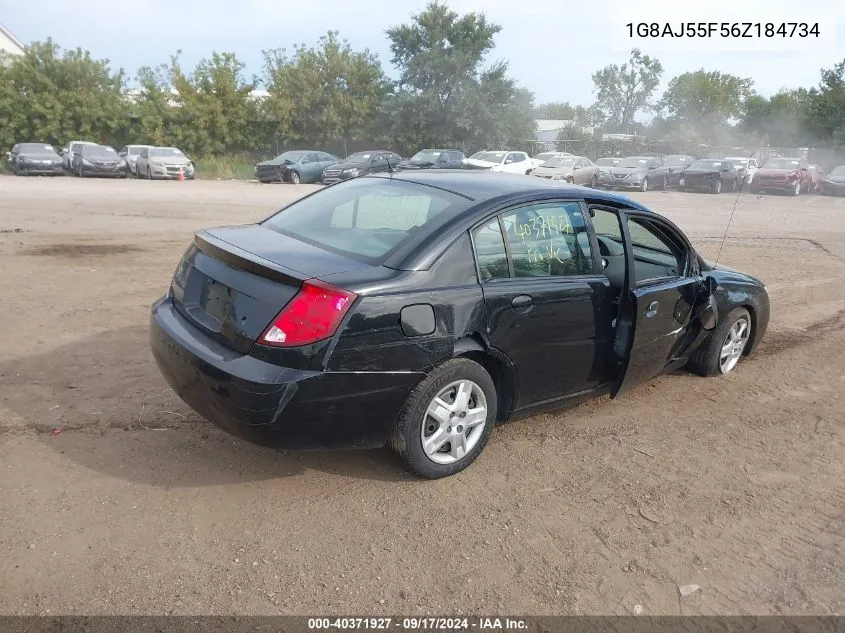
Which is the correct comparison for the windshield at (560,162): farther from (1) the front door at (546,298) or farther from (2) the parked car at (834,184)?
(1) the front door at (546,298)

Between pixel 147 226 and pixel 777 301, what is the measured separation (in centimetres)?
1051

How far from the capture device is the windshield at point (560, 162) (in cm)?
2631

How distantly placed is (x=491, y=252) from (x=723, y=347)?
2.61 metres

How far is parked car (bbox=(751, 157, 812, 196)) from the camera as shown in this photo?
26422mm

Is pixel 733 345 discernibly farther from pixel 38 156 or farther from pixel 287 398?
pixel 38 156

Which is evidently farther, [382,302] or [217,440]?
[217,440]

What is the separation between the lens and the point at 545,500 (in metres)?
3.47

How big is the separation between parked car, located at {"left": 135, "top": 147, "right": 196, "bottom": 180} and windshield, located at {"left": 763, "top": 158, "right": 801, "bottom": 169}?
23.9m

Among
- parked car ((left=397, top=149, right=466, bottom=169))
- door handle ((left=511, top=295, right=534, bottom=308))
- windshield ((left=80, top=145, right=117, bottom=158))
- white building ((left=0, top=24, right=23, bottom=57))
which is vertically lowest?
door handle ((left=511, top=295, right=534, bottom=308))

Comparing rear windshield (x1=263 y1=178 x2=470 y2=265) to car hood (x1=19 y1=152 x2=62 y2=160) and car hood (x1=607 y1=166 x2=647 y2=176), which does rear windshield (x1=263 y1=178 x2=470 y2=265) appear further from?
car hood (x1=19 y1=152 x2=62 y2=160)

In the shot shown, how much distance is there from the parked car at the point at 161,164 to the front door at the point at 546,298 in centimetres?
2737

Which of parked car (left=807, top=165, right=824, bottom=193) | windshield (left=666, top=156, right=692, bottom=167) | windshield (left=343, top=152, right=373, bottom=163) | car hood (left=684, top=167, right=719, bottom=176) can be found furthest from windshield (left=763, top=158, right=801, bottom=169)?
windshield (left=343, top=152, right=373, bottom=163)

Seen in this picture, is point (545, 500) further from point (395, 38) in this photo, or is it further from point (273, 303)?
point (395, 38)

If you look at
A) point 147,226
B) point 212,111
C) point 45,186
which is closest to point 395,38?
point 212,111
